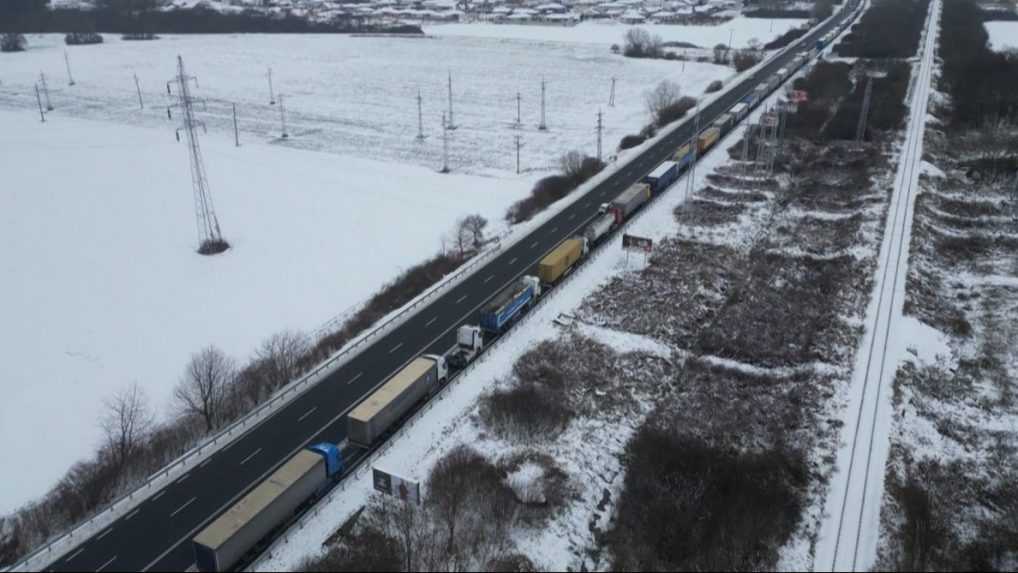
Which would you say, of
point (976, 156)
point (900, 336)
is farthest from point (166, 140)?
point (976, 156)

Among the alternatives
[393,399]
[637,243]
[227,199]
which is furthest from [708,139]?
[393,399]

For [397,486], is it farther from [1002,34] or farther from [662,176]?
[1002,34]

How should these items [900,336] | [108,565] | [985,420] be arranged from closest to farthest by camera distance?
[108,565] → [985,420] → [900,336]

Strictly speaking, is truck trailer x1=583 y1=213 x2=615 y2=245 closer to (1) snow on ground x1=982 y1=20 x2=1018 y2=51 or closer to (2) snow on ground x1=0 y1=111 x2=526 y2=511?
(2) snow on ground x1=0 y1=111 x2=526 y2=511

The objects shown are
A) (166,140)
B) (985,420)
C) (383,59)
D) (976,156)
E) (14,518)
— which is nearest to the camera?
(14,518)

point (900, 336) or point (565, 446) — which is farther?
point (900, 336)

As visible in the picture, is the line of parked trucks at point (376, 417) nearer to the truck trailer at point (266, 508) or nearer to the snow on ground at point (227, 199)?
the truck trailer at point (266, 508)

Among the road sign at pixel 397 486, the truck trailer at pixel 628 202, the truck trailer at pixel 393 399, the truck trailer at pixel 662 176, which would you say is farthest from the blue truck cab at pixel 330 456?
the truck trailer at pixel 662 176

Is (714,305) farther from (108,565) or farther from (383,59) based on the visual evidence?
(383,59)
